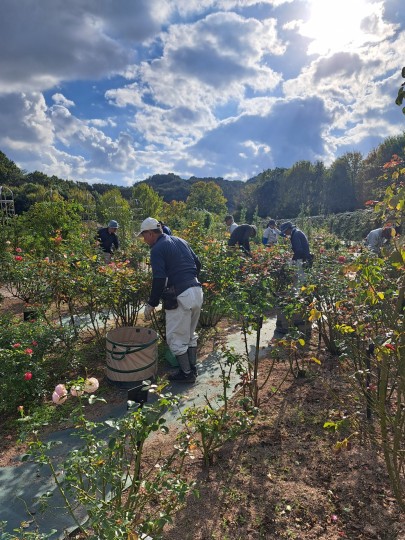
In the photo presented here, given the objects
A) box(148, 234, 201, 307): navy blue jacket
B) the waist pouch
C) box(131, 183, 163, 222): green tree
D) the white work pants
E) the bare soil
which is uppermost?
box(131, 183, 163, 222): green tree

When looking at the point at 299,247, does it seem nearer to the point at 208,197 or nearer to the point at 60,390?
the point at 60,390

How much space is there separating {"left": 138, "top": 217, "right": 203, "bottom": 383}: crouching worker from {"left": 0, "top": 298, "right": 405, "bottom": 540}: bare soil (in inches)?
36.2

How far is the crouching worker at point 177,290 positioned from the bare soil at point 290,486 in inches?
36.2

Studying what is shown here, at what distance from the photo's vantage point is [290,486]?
2357mm

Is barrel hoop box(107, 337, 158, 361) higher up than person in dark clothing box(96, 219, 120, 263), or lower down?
lower down

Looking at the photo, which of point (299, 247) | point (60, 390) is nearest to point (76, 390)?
point (60, 390)

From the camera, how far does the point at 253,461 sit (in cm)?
262

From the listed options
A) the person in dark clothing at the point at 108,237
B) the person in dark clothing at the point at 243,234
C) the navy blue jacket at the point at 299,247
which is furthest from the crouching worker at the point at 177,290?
the person in dark clothing at the point at 108,237

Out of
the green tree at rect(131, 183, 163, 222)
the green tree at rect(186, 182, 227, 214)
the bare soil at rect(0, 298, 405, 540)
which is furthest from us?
the green tree at rect(186, 182, 227, 214)

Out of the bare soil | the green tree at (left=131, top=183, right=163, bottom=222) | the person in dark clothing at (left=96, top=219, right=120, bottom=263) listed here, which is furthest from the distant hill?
the bare soil

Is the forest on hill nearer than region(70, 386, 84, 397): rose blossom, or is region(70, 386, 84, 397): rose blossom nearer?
region(70, 386, 84, 397): rose blossom

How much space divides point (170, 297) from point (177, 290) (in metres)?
0.10

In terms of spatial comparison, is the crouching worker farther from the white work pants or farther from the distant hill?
the distant hill

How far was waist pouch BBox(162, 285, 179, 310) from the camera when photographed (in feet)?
12.5
